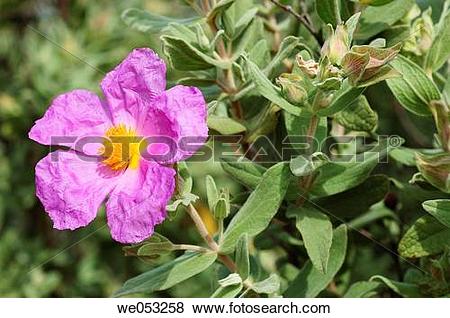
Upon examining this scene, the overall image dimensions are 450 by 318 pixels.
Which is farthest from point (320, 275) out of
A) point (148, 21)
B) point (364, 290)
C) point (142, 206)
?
point (148, 21)

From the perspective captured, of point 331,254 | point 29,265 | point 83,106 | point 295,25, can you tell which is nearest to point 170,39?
point 83,106

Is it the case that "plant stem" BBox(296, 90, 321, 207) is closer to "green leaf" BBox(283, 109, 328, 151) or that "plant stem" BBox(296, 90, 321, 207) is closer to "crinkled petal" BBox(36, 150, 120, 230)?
"green leaf" BBox(283, 109, 328, 151)

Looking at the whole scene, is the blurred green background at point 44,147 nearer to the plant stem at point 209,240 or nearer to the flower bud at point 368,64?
the plant stem at point 209,240

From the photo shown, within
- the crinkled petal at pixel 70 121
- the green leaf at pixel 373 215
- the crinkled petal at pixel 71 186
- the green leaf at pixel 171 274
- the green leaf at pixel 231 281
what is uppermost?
the crinkled petal at pixel 70 121

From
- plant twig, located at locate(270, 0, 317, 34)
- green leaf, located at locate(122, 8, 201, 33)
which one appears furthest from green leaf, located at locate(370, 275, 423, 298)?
green leaf, located at locate(122, 8, 201, 33)

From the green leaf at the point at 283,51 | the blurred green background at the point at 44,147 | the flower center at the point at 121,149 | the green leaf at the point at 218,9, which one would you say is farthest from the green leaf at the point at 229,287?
the blurred green background at the point at 44,147

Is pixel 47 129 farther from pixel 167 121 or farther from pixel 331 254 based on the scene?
pixel 331 254

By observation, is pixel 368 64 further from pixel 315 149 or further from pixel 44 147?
pixel 44 147
